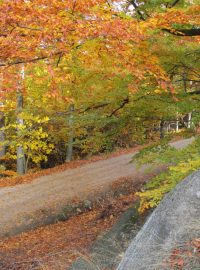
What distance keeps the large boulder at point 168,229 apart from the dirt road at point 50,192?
6402mm

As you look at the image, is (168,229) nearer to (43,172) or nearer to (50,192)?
(50,192)

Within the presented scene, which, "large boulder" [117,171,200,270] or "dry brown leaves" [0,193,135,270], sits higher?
"large boulder" [117,171,200,270]

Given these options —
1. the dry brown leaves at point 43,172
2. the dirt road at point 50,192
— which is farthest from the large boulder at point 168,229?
the dry brown leaves at point 43,172

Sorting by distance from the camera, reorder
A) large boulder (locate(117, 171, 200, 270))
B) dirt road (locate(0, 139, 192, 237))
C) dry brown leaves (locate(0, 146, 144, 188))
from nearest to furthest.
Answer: large boulder (locate(117, 171, 200, 270)) → dirt road (locate(0, 139, 192, 237)) → dry brown leaves (locate(0, 146, 144, 188))

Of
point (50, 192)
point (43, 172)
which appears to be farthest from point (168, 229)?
point (43, 172)

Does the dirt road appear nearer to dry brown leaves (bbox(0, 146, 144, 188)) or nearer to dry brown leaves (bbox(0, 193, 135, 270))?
dry brown leaves (bbox(0, 146, 144, 188))

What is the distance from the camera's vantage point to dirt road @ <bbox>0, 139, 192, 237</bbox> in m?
12.2

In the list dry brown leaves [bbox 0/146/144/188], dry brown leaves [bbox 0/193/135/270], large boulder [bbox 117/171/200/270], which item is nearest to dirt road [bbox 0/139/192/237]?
dry brown leaves [bbox 0/146/144/188]

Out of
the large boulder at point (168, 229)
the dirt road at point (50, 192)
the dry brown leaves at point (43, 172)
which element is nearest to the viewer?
the large boulder at point (168, 229)

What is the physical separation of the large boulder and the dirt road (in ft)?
21.0

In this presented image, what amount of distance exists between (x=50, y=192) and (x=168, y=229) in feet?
32.5

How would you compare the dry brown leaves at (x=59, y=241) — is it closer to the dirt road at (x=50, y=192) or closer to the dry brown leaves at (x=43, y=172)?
the dirt road at (x=50, y=192)

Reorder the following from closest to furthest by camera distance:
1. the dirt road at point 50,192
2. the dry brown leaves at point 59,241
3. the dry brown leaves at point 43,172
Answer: the dry brown leaves at point 59,241 < the dirt road at point 50,192 < the dry brown leaves at point 43,172

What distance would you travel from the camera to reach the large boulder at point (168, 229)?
15.4ft
